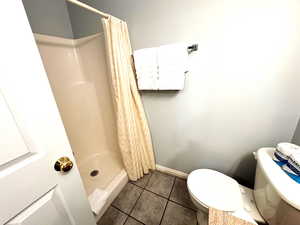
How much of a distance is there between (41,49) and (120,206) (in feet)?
5.94

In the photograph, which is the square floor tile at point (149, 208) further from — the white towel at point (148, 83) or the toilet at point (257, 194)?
the white towel at point (148, 83)

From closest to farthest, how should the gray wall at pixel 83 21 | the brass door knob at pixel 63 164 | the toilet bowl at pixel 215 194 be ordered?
the brass door knob at pixel 63 164, the toilet bowl at pixel 215 194, the gray wall at pixel 83 21

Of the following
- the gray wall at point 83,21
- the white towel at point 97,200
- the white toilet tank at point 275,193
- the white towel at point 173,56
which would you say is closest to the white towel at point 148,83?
the white towel at point 173,56

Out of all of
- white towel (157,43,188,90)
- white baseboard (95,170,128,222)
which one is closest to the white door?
white baseboard (95,170,128,222)

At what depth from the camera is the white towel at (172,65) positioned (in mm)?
1026

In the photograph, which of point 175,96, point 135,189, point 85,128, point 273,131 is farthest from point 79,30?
point 273,131

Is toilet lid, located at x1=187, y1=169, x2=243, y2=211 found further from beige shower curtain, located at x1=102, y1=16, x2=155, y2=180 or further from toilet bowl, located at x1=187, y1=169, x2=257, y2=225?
beige shower curtain, located at x1=102, y1=16, x2=155, y2=180

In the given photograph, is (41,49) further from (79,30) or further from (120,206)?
(120,206)

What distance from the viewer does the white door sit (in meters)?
0.42

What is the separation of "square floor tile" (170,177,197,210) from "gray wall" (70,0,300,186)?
0.30 metres

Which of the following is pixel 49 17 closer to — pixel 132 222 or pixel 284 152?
pixel 132 222

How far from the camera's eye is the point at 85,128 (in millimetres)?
1770

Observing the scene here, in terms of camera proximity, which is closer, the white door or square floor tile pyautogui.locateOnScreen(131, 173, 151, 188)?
the white door

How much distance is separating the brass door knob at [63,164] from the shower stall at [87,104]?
867 mm
